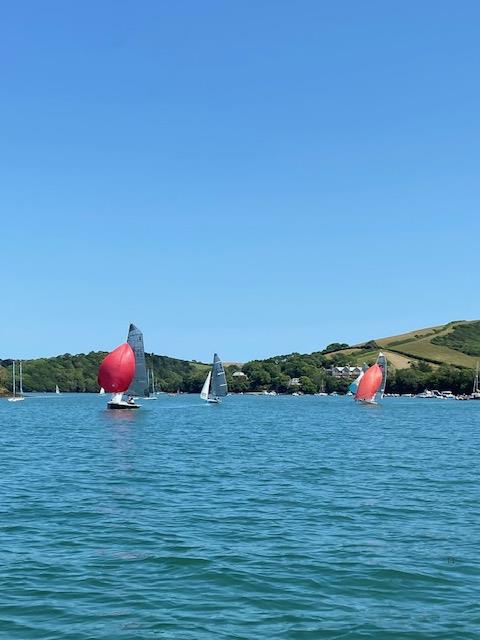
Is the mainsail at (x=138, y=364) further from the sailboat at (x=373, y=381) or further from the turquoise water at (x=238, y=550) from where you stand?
the turquoise water at (x=238, y=550)

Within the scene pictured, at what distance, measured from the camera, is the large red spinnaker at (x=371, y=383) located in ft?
517

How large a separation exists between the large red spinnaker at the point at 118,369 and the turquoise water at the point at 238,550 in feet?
210

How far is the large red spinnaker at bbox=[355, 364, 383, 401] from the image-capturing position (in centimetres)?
15762

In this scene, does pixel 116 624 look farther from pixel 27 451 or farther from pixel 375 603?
pixel 27 451

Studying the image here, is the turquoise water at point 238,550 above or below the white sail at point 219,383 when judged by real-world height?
below

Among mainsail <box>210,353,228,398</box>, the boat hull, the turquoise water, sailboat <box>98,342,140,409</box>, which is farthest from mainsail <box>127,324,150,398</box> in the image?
the turquoise water

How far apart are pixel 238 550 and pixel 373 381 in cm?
13926

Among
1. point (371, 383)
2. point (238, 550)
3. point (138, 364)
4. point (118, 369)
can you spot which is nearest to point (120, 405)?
point (138, 364)

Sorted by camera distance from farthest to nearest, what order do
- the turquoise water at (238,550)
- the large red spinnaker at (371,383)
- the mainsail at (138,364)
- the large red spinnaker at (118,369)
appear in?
the large red spinnaker at (371,383) < the mainsail at (138,364) < the large red spinnaker at (118,369) < the turquoise water at (238,550)

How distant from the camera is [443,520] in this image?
2947 centimetres

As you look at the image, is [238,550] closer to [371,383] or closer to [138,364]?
[138,364]

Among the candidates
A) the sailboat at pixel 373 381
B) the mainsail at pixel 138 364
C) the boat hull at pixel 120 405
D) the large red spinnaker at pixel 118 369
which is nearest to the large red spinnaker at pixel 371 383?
the sailboat at pixel 373 381

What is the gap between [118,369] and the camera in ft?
373

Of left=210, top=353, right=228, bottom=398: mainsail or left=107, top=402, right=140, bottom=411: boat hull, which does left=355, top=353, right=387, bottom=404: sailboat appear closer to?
left=210, top=353, right=228, bottom=398: mainsail
